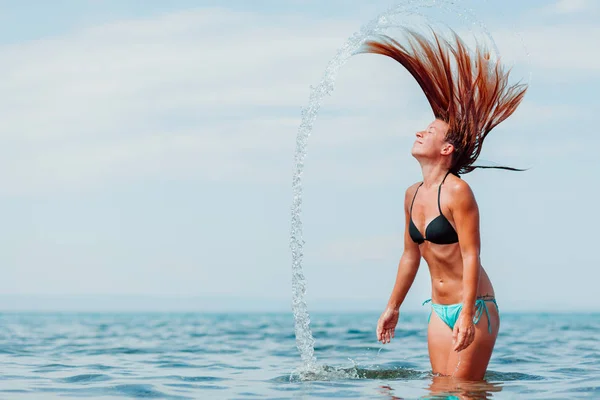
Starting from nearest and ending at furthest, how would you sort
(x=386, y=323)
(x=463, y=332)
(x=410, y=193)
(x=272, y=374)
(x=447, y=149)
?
Result: (x=463, y=332), (x=447, y=149), (x=410, y=193), (x=386, y=323), (x=272, y=374)

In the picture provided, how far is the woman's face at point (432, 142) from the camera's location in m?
7.27

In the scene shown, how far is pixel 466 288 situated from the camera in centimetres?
680

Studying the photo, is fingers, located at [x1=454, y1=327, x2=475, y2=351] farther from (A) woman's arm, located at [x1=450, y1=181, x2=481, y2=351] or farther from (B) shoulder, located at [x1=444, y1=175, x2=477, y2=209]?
(B) shoulder, located at [x1=444, y1=175, x2=477, y2=209]

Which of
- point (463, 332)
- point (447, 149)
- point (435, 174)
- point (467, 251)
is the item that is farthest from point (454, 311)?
point (447, 149)

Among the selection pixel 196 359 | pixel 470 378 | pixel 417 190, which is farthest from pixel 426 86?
pixel 196 359

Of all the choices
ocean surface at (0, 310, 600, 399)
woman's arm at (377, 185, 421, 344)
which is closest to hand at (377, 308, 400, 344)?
woman's arm at (377, 185, 421, 344)

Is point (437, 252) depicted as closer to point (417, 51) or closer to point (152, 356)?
point (417, 51)

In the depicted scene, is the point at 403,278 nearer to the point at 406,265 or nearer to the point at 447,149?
the point at 406,265

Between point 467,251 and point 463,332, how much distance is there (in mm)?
667

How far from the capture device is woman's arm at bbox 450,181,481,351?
6742 millimetres

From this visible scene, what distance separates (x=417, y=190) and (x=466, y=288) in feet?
3.63

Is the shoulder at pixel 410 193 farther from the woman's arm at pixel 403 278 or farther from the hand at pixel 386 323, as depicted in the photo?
the hand at pixel 386 323

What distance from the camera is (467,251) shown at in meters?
6.86

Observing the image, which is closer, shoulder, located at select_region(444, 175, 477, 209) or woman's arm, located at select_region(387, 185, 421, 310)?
shoulder, located at select_region(444, 175, 477, 209)
